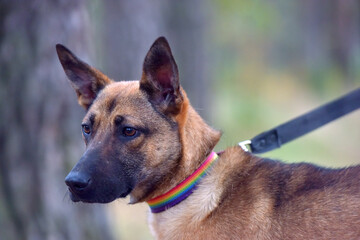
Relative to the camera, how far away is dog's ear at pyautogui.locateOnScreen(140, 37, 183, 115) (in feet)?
12.7

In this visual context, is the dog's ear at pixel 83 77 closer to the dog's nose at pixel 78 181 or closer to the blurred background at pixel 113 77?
the dog's nose at pixel 78 181

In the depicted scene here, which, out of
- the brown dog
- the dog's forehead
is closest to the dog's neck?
the brown dog

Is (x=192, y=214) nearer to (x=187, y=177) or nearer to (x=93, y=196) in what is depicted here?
(x=187, y=177)

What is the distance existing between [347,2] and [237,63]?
1263 cm

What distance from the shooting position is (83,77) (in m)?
4.50

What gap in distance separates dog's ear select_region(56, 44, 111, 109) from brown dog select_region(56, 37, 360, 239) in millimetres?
206

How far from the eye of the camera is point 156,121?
4.00m

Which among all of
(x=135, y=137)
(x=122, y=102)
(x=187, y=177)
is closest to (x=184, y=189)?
(x=187, y=177)

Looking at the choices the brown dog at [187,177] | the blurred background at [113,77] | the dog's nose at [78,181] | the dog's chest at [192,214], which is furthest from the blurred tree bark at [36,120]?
the dog's nose at [78,181]

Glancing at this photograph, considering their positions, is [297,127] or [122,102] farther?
[297,127]

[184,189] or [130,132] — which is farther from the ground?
[130,132]

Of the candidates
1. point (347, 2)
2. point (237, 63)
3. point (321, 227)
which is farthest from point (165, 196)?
point (237, 63)

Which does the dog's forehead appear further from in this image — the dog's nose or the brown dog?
the dog's nose

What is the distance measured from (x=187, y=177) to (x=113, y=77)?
25.2ft
